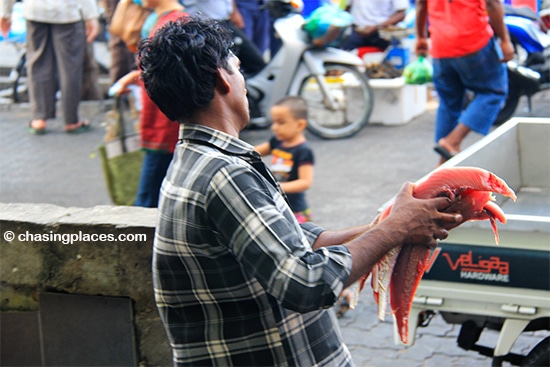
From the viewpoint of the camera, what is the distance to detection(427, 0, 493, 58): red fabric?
5797mm

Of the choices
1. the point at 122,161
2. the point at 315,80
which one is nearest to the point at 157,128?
the point at 122,161

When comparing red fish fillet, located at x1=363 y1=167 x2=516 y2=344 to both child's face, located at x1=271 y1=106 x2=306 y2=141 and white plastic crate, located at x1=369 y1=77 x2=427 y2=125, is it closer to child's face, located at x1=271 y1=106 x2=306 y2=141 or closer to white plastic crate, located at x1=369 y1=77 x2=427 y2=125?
child's face, located at x1=271 y1=106 x2=306 y2=141

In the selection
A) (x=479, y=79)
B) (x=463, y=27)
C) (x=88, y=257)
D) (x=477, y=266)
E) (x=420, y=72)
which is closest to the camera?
(x=477, y=266)

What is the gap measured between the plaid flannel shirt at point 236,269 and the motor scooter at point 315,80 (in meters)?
6.28

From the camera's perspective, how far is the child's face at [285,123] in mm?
4707

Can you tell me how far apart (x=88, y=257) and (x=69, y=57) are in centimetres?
558

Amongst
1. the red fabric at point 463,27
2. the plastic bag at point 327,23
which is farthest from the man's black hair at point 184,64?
the plastic bag at point 327,23

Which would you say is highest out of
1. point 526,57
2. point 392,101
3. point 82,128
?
point 526,57

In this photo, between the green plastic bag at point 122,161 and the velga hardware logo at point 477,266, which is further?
the green plastic bag at point 122,161

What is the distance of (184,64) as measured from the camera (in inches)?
76.9

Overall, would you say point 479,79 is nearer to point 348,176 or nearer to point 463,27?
point 463,27

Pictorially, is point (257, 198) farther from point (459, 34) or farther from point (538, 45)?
point (538, 45)

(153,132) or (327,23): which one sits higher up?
(153,132)

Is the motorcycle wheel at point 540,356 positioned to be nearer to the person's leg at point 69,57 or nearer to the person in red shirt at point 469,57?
the person in red shirt at point 469,57
